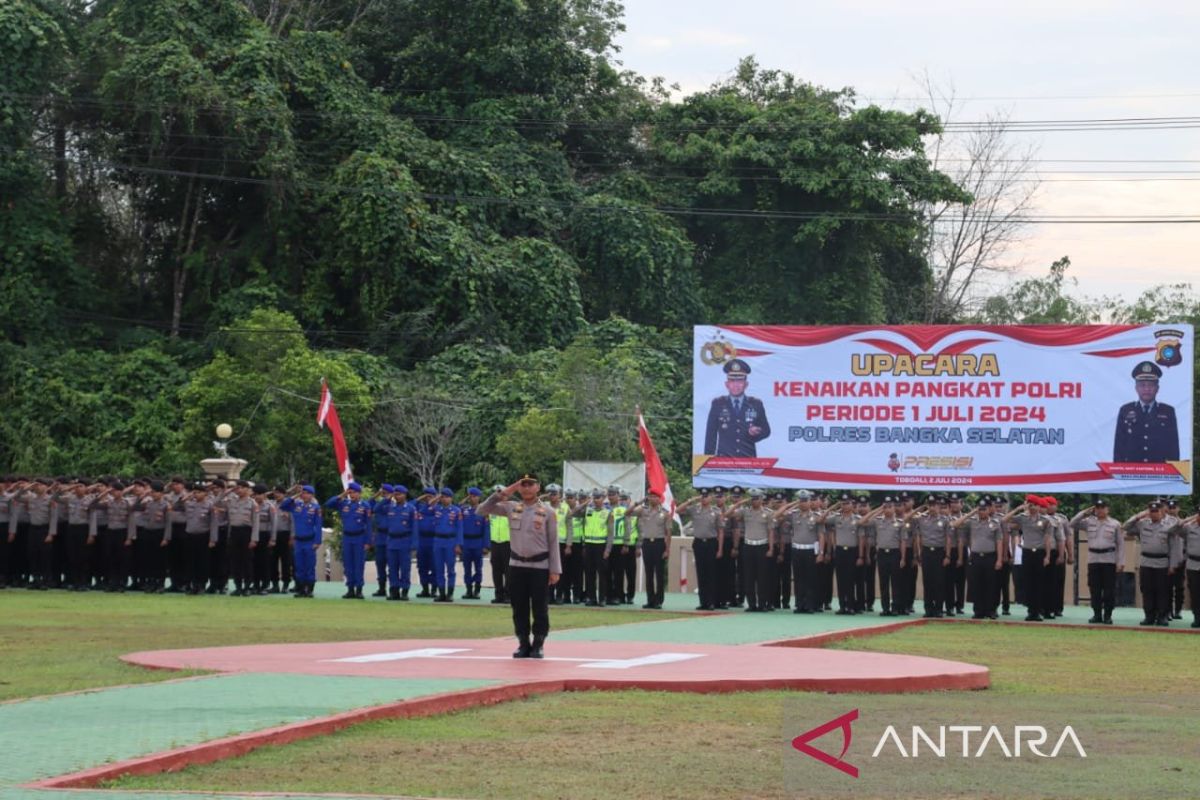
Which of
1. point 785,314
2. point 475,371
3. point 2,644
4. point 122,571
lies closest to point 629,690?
point 2,644

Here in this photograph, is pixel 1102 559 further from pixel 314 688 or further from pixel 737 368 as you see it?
pixel 314 688

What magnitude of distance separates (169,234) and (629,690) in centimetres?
3952

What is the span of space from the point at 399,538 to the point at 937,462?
8647 millimetres

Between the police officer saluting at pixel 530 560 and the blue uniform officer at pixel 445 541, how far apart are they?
41.5 feet

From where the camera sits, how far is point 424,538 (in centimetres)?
2898

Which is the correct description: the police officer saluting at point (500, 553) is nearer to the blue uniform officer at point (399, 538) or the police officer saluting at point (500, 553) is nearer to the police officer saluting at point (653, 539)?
the blue uniform officer at point (399, 538)

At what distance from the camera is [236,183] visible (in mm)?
48938

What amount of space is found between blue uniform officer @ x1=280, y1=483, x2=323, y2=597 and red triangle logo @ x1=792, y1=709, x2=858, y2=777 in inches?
681

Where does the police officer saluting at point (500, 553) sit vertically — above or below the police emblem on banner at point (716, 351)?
below

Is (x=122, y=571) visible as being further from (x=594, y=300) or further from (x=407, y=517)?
(x=594, y=300)

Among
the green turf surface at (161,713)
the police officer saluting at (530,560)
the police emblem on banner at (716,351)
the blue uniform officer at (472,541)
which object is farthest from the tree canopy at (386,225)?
the green turf surface at (161,713)

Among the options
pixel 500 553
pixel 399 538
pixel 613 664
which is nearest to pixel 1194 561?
pixel 500 553

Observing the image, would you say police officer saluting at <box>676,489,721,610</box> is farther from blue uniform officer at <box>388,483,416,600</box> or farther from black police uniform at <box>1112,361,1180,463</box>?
black police uniform at <box>1112,361,1180,463</box>
